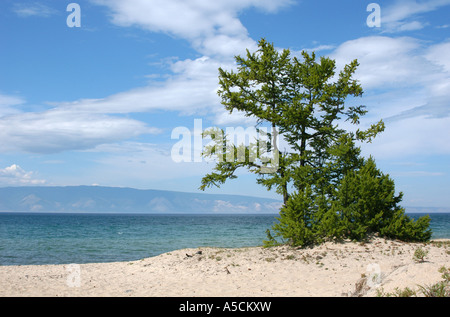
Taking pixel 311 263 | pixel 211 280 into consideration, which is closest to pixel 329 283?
pixel 311 263

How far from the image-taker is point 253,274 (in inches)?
625

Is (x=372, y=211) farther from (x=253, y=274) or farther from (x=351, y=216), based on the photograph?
(x=253, y=274)

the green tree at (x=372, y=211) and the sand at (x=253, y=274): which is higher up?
the green tree at (x=372, y=211)

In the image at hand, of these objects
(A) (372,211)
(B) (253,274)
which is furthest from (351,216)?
(B) (253,274)

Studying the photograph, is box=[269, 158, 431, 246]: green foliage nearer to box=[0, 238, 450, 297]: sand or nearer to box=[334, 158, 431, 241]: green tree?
box=[334, 158, 431, 241]: green tree

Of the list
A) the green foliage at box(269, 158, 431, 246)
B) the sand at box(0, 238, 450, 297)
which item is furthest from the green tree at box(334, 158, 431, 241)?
the sand at box(0, 238, 450, 297)

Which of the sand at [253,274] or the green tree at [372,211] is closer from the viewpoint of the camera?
the sand at [253,274]

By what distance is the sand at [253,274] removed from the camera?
40.5ft

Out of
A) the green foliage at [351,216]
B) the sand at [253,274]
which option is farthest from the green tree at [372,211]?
the sand at [253,274]

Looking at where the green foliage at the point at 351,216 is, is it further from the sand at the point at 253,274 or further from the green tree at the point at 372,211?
the sand at the point at 253,274

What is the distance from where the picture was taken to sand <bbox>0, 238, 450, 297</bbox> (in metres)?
12.4
